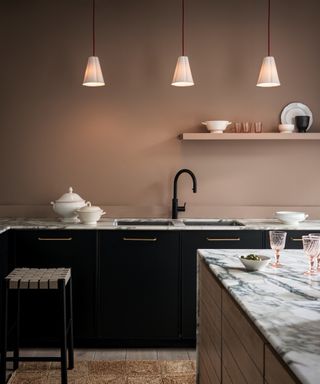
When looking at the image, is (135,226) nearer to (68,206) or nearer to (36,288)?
(68,206)

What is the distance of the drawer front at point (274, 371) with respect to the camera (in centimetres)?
127

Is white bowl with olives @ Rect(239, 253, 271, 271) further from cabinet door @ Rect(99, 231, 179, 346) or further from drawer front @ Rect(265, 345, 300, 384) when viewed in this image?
cabinet door @ Rect(99, 231, 179, 346)

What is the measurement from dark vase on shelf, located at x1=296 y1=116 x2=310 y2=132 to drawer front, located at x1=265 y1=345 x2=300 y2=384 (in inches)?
130

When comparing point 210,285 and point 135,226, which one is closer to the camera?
point 210,285

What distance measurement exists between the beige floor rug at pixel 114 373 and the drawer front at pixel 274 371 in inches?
80.2

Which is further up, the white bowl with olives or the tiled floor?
the white bowl with olives

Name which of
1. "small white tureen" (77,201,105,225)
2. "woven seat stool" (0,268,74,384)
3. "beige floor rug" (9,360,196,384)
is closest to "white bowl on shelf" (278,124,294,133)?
"small white tureen" (77,201,105,225)

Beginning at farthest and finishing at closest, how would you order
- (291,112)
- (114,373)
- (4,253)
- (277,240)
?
(291,112) → (4,253) → (114,373) → (277,240)

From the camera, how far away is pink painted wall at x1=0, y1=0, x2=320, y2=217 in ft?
15.0

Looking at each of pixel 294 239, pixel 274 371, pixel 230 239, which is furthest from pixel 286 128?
pixel 274 371

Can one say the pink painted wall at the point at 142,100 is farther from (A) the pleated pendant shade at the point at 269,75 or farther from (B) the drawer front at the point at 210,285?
(B) the drawer front at the point at 210,285

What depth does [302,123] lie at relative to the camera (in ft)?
14.8

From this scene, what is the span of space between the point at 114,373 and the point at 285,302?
2.03m

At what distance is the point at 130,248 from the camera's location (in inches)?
157
